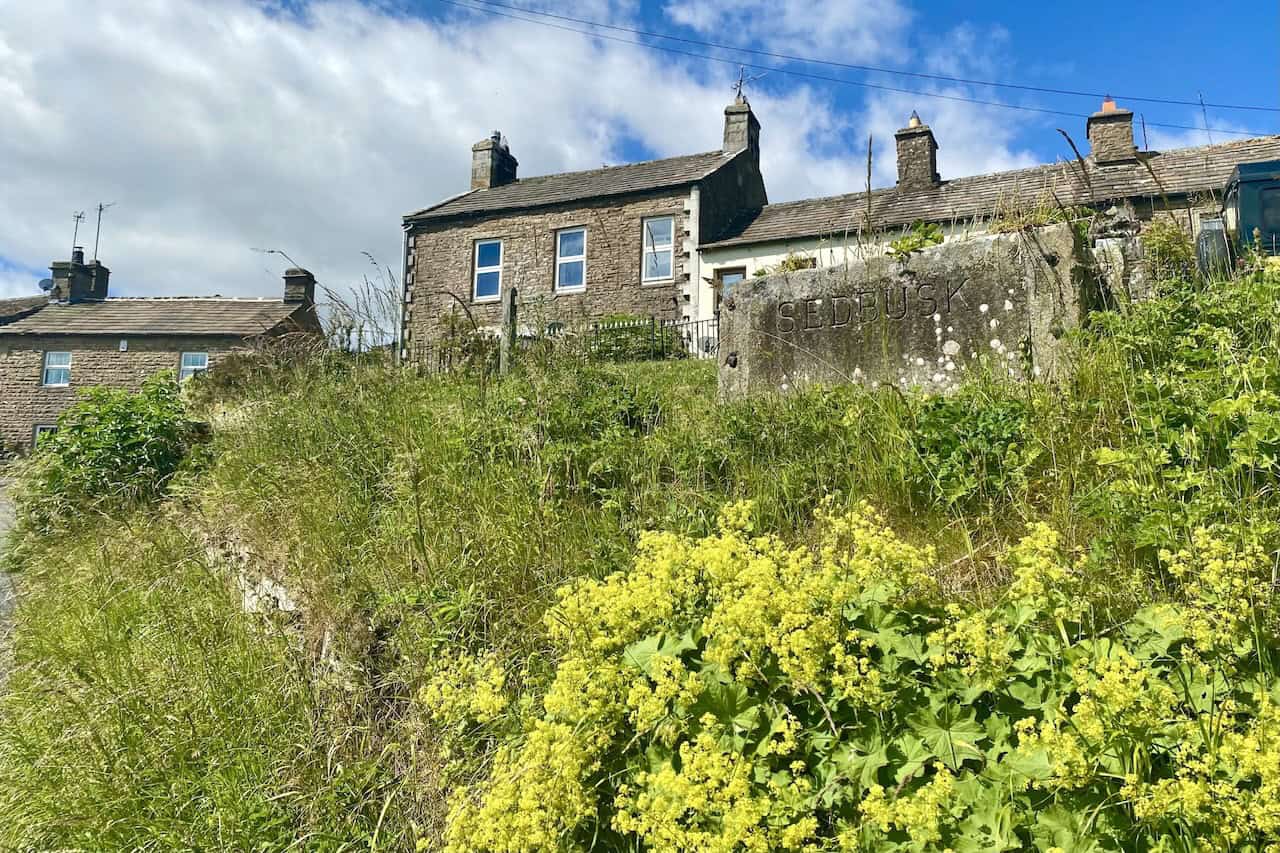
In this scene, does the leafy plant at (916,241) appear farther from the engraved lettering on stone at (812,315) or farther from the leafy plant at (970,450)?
the leafy plant at (970,450)

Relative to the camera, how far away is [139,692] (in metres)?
2.91

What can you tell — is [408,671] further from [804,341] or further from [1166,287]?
[1166,287]

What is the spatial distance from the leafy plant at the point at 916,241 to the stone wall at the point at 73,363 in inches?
1075

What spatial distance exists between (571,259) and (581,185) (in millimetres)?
2289

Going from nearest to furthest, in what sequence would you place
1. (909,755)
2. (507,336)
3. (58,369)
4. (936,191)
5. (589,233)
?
(909,755) < (507,336) < (936,191) < (589,233) < (58,369)

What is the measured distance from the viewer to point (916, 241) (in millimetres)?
4684

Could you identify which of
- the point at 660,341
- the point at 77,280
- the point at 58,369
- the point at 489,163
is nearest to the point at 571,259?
the point at 489,163

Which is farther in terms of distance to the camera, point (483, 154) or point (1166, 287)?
point (483, 154)

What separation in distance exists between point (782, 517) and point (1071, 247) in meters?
2.39

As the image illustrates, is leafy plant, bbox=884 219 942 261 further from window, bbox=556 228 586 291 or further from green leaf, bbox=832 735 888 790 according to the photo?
window, bbox=556 228 586 291

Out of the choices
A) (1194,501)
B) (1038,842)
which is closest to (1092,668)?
(1038,842)

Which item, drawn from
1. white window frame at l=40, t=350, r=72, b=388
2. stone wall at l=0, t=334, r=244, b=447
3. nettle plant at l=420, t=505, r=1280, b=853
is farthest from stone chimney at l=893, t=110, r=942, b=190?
white window frame at l=40, t=350, r=72, b=388

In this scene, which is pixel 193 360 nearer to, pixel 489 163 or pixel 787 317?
pixel 489 163

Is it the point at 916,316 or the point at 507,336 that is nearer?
the point at 916,316
